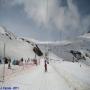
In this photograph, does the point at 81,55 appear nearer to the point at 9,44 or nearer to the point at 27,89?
the point at 9,44

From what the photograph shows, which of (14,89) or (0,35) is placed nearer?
(14,89)

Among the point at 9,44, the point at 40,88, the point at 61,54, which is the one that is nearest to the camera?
the point at 40,88

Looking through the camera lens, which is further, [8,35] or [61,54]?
[61,54]

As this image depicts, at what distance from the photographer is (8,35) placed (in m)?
111

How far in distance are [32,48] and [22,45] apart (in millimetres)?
6466

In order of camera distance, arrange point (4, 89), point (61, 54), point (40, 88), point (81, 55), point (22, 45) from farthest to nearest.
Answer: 1. point (61, 54)
2. point (81, 55)
3. point (22, 45)
4. point (40, 88)
5. point (4, 89)

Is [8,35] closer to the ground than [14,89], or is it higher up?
higher up

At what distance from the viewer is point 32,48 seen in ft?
360

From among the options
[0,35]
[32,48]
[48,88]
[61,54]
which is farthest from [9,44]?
[48,88]

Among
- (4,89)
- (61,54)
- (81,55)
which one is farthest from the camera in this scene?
(61,54)

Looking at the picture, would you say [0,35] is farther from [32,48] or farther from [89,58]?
[89,58]

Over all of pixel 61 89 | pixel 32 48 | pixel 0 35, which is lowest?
pixel 61 89

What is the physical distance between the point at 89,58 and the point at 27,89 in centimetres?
10528

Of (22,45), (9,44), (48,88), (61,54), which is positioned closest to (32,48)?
(22,45)
